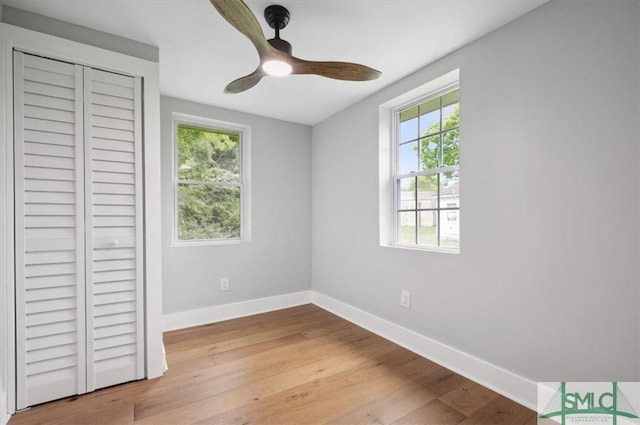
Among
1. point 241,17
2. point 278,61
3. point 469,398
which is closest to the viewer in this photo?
point 241,17

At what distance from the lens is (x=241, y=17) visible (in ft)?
4.28

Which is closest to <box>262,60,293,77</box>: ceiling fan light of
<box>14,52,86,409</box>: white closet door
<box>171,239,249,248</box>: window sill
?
<box>14,52,86,409</box>: white closet door

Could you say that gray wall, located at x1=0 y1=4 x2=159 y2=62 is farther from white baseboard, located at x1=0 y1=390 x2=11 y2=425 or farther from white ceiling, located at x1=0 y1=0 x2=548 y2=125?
white baseboard, located at x1=0 y1=390 x2=11 y2=425

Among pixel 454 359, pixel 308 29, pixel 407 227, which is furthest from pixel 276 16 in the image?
pixel 454 359

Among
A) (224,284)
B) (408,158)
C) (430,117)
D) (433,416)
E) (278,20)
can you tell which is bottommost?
(433,416)

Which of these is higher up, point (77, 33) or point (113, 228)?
point (77, 33)

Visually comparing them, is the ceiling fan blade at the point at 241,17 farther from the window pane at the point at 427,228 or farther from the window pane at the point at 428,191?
the window pane at the point at 427,228

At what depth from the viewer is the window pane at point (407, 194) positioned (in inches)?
106

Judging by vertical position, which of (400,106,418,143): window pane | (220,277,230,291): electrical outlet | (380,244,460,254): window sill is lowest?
(220,277,230,291): electrical outlet

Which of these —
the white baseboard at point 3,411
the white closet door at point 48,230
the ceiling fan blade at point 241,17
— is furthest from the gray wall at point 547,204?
the white baseboard at point 3,411

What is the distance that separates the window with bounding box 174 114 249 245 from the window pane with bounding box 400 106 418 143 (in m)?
1.70

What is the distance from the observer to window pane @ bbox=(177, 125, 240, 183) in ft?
10.3

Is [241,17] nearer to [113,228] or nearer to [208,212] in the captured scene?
[113,228]

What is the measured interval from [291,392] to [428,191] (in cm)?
180
